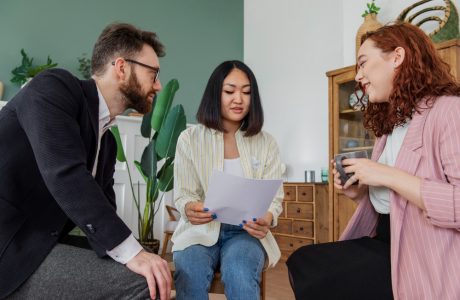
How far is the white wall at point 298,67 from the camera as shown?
4.12 metres

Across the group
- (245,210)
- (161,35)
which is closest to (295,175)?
(161,35)

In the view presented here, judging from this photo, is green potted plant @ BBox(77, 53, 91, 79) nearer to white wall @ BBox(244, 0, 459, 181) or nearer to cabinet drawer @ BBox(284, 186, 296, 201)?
white wall @ BBox(244, 0, 459, 181)

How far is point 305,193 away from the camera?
12.1 ft

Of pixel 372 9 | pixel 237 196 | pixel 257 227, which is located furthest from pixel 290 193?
pixel 237 196

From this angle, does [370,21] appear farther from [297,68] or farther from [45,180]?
[45,180]

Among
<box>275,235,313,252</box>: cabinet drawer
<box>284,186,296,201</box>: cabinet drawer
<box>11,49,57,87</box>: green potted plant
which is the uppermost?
<box>11,49,57,87</box>: green potted plant

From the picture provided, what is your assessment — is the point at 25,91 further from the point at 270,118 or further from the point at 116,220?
the point at 270,118

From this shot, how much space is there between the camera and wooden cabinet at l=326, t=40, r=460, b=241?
2.96 meters

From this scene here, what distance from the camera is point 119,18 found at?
4.39 metres

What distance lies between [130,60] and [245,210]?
0.61 meters

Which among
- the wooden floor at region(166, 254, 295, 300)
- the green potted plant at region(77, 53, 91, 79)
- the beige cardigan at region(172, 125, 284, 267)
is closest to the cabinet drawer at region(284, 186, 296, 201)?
the wooden floor at region(166, 254, 295, 300)

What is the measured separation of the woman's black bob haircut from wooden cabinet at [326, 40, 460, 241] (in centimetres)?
151

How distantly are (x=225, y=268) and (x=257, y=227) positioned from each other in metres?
0.18

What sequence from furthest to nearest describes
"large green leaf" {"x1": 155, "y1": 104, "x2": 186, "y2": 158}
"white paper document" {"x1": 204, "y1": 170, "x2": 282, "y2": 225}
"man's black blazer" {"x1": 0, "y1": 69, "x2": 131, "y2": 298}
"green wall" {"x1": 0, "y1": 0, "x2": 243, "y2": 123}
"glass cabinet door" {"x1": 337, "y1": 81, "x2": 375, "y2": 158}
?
"green wall" {"x1": 0, "y1": 0, "x2": 243, "y2": 123}, "glass cabinet door" {"x1": 337, "y1": 81, "x2": 375, "y2": 158}, "large green leaf" {"x1": 155, "y1": 104, "x2": 186, "y2": 158}, "white paper document" {"x1": 204, "y1": 170, "x2": 282, "y2": 225}, "man's black blazer" {"x1": 0, "y1": 69, "x2": 131, "y2": 298}
